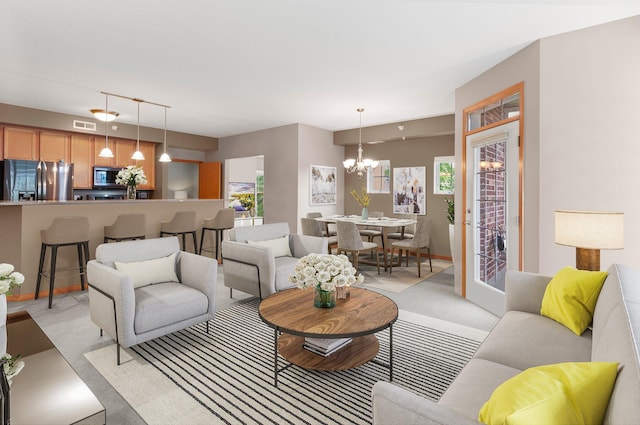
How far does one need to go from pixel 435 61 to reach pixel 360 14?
1288 mm

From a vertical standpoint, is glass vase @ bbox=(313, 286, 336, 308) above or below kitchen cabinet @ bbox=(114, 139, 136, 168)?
below

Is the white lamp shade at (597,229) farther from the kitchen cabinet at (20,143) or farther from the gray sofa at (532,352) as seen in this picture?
the kitchen cabinet at (20,143)

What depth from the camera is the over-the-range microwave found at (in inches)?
260

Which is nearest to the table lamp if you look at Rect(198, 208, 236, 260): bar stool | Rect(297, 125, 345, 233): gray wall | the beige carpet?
the beige carpet

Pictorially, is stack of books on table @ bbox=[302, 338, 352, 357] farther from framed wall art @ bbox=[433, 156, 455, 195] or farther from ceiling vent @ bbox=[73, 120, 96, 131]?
ceiling vent @ bbox=[73, 120, 96, 131]

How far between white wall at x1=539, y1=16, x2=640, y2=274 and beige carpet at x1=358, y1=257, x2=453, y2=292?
199 centimetres

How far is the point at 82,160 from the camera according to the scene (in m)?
6.47

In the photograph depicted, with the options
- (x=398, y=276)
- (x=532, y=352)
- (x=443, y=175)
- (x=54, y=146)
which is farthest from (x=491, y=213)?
(x=54, y=146)

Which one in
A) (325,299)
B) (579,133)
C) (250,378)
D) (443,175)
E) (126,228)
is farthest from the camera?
(443,175)

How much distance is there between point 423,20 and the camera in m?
2.73

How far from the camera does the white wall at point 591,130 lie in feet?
9.11

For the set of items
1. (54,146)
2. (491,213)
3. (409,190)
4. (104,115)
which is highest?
(104,115)

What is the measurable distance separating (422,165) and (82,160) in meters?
6.68

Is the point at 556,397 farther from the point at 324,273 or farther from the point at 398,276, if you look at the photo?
the point at 398,276
